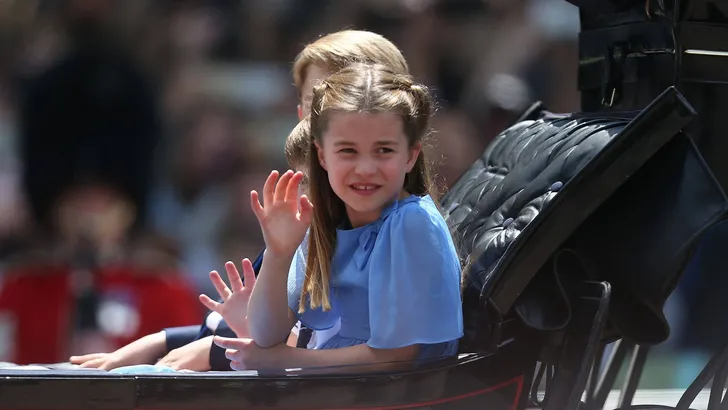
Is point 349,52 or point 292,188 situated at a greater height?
point 349,52

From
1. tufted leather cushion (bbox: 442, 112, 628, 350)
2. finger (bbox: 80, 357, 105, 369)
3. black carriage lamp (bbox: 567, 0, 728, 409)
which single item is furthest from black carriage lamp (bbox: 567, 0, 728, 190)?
finger (bbox: 80, 357, 105, 369)

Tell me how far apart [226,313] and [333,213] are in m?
0.29

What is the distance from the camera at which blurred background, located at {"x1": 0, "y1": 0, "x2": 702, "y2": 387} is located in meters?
3.85

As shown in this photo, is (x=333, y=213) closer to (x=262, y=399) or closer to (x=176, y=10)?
(x=262, y=399)

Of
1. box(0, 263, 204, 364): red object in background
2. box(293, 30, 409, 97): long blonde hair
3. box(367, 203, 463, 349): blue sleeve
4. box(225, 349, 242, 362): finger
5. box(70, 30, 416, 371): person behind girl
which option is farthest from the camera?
box(0, 263, 204, 364): red object in background

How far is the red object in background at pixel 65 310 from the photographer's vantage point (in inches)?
149

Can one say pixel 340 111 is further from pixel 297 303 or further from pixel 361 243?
pixel 297 303

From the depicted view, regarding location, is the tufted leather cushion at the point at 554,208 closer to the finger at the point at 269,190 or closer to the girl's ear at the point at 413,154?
the girl's ear at the point at 413,154

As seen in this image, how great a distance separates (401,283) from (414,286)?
22 millimetres

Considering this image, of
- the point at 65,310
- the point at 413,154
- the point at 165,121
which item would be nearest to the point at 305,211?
the point at 413,154

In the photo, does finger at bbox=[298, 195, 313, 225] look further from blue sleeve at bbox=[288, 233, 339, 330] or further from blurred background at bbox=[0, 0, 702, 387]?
blurred background at bbox=[0, 0, 702, 387]

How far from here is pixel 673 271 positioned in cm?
191

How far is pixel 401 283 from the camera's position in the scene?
6.01 ft

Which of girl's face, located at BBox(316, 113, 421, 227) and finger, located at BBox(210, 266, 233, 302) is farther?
finger, located at BBox(210, 266, 233, 302)
